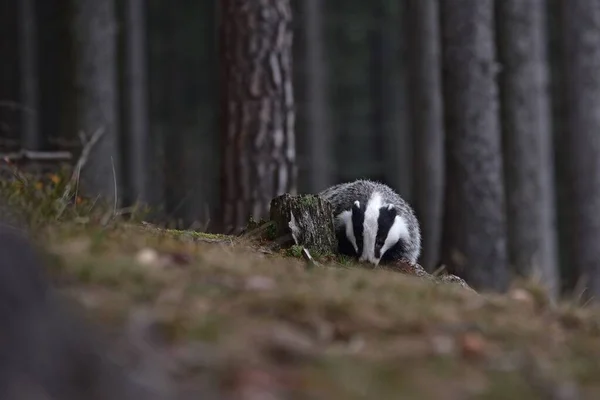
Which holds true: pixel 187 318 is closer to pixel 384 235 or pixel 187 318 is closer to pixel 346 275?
pixel 346 275

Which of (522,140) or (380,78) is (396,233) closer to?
(522,140)

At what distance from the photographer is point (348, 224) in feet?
22.3

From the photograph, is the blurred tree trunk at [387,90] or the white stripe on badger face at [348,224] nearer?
the white stripe on badger face at [348,224]

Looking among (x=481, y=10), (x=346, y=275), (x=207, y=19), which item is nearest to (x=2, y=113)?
(x=207, y=19)

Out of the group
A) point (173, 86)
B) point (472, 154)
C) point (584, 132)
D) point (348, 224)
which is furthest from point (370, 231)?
point (173, 86)

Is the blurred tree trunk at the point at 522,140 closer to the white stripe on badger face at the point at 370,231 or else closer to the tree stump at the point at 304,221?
the white stripe on badger face at the point at 370,231

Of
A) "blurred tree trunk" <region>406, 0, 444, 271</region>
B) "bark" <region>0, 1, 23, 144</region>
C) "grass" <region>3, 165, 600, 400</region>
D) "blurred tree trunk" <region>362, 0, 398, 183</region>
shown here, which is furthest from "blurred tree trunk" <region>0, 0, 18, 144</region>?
"grass" <region>3, 165, 600, 400</region>

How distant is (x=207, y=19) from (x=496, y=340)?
A: 62.3ft

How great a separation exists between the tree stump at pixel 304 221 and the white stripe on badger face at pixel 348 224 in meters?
0.29

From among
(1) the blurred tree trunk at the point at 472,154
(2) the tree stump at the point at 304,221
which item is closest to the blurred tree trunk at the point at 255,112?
(2) the tree stump at the point at 304,221

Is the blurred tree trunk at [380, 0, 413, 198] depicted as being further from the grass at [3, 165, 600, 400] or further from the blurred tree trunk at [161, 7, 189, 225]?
the grass at [3, 165, 600, 400]

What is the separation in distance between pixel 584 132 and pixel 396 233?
224 inches

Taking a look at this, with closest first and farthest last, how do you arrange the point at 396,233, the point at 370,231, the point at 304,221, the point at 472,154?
1. the point at 304,221
2. the point at 370,231
3. the point at 396,233
4. the point at 472,154

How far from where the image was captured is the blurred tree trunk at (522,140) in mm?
11711
